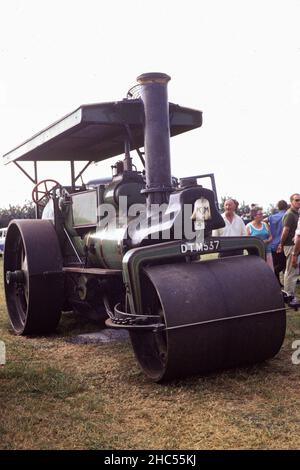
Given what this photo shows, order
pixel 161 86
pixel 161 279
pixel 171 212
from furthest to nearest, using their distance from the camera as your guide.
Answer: pixel 161 86 → pixel 171 212 → pixel 161 279

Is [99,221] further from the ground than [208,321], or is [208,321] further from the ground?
[99,221]

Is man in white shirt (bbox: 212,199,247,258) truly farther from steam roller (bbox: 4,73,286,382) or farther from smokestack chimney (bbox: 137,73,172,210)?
smokestack chimney (bbox: 137,73,172,210)

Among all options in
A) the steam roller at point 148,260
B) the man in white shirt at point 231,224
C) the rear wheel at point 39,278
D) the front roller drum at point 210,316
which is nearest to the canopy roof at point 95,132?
the steam roller at point 148,260

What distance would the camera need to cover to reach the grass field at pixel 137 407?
2598 mm

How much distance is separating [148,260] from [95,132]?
6.20 feet

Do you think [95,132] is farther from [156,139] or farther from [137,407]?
[137,407]

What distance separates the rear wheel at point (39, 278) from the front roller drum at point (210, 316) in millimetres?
1510

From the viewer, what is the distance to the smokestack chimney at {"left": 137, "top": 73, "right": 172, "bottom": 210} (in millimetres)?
3939

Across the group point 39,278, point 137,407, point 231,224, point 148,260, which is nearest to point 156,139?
point 148,260

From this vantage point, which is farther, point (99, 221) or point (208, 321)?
point (99, 221)
